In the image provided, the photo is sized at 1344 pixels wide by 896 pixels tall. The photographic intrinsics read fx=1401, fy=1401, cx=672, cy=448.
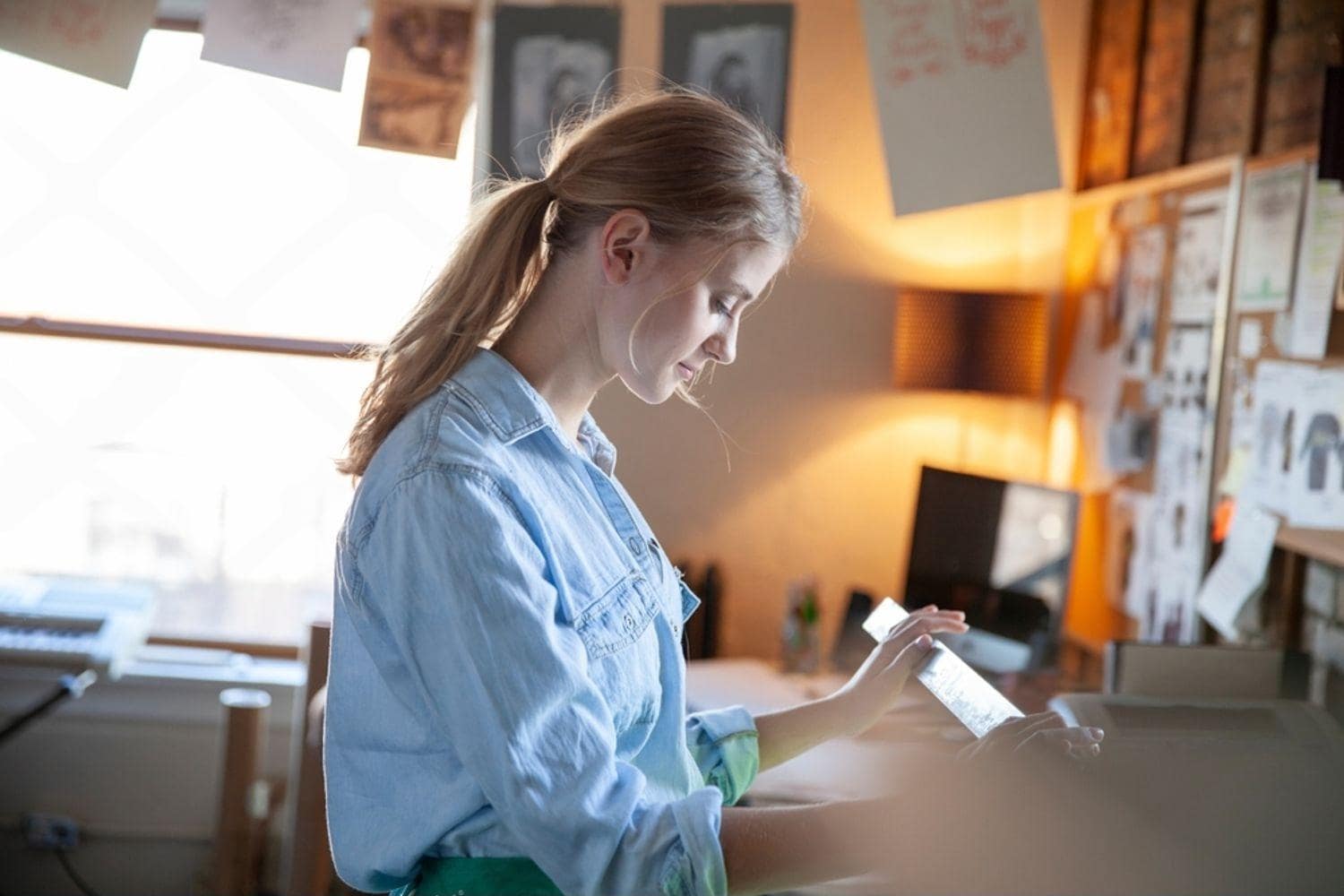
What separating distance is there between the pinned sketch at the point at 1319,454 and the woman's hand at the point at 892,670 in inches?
37.1

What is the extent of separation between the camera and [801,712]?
1398mm

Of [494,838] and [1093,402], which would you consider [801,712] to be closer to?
[494,838]

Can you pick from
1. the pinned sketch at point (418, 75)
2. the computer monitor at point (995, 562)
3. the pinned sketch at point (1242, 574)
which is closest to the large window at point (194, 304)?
the pinned sketch at point (418, 75)

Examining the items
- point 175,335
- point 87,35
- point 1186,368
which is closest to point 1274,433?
point 1186,368

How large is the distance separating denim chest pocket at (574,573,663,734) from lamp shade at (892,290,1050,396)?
206 cm

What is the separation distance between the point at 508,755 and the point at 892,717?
151 centimetres

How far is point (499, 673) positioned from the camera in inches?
37.8

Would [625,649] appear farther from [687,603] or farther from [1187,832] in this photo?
[1187,832]

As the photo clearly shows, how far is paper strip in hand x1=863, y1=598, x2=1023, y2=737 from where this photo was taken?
1105mm

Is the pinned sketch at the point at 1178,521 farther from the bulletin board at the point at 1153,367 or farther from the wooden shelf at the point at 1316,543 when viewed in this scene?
the wooden shelf at the point at 1316,543

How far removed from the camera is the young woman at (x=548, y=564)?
97 cm

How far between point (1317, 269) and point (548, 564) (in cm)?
154

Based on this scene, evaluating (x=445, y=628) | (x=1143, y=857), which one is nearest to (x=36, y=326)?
(x=445, y=628)

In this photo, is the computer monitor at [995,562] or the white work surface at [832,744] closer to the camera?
the white work surface at [832,744]
